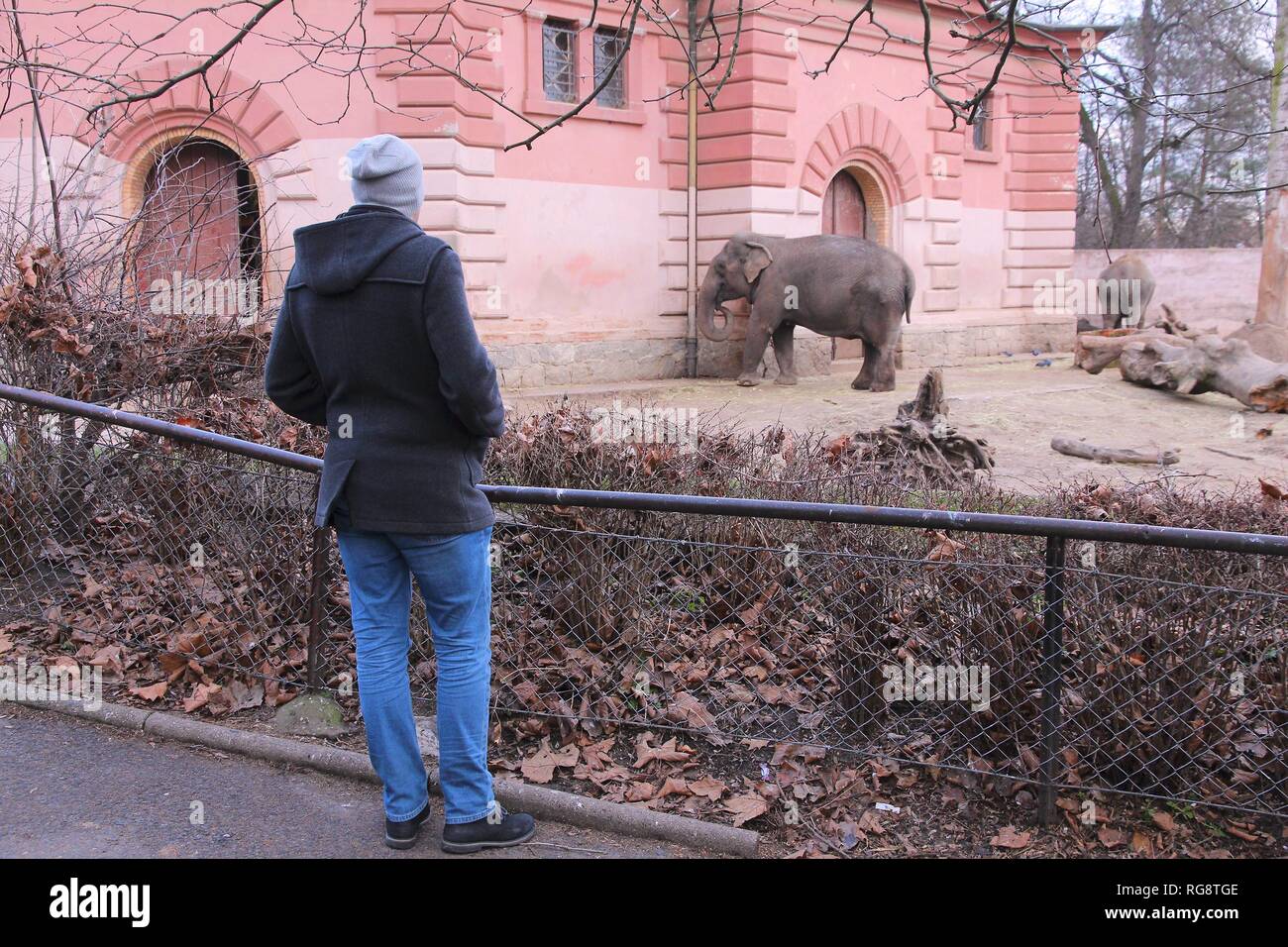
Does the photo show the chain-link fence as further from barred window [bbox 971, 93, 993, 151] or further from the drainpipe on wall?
barred window [bbox 971, 93, 993, 151]

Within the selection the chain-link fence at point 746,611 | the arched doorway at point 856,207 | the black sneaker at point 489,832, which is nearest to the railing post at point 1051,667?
the chain-link fence at point 746,611

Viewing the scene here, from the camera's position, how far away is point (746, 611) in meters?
4.43

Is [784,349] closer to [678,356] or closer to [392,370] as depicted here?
[678,356]

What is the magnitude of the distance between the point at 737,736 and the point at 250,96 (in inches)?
455

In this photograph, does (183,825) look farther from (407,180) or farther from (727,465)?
(727,465)

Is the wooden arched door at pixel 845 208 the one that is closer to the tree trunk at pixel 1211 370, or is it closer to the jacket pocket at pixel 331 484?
the tree trunk at pixel 1211 370

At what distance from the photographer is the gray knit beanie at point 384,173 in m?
3.19

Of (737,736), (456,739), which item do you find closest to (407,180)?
(456,739)

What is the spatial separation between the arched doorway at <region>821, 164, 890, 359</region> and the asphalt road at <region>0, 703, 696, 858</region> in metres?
15.3

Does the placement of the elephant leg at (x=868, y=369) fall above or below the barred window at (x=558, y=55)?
below

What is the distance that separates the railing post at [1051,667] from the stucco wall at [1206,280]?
25.2 meters

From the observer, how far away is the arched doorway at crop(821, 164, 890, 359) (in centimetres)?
1819

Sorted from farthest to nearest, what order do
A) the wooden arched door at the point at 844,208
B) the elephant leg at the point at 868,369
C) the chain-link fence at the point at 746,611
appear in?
the wooden arched door at the point at 844,208, the elephant leg at the point at 868,369, the chain-link fence at the point at 746,611

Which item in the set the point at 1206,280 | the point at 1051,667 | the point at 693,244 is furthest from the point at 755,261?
the point at 1206,280
